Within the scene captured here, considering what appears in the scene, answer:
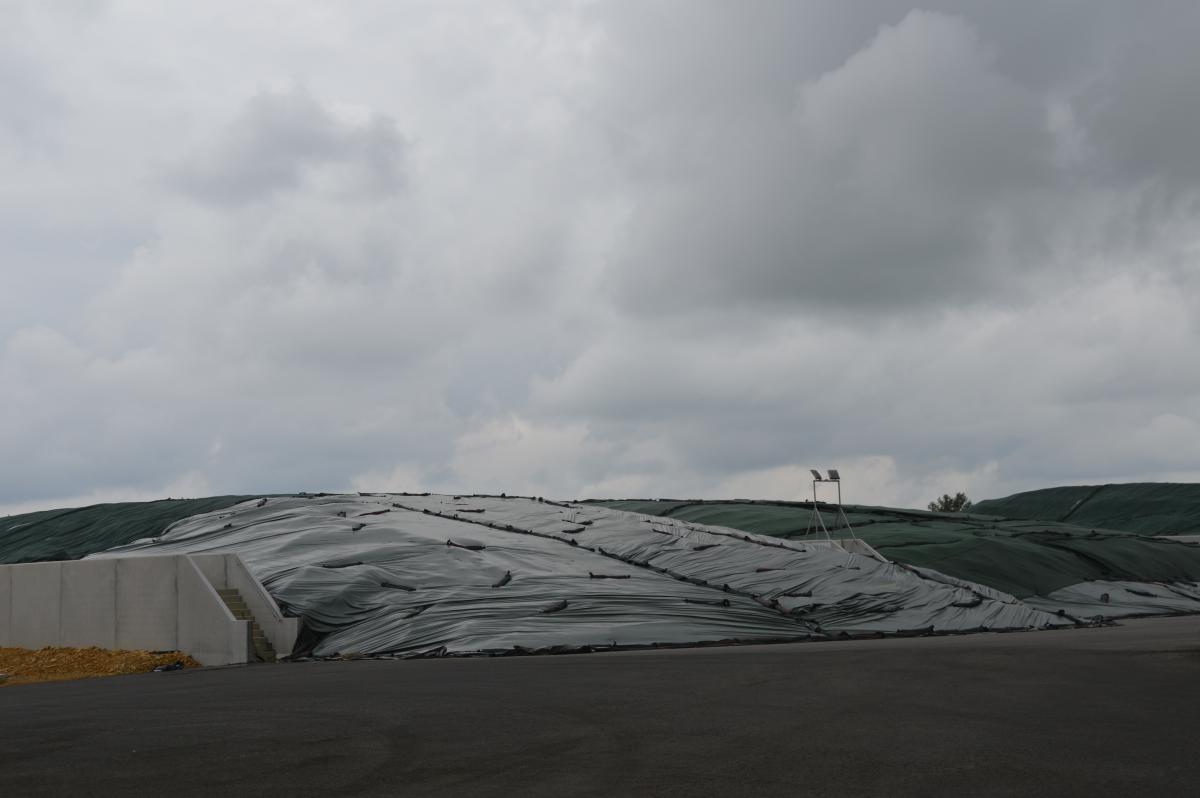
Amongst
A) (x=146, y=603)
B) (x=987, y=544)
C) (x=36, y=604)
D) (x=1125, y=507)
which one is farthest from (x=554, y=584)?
(x=1125, y=507)

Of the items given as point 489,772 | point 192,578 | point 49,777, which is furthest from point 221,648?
point 489,772

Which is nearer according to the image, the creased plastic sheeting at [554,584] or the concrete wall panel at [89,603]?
the creased plastic sheeting at [554,584]

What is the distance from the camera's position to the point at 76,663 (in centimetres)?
1877

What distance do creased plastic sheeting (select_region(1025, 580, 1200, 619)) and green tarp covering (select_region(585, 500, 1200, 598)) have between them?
0.43 meters

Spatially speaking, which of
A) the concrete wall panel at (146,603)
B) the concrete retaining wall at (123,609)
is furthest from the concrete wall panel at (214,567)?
the concrete wall panel at (146,603)

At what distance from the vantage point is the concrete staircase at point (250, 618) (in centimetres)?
1800

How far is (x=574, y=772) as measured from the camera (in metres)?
6.32

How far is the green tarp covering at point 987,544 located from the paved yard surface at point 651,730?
44.3 ft

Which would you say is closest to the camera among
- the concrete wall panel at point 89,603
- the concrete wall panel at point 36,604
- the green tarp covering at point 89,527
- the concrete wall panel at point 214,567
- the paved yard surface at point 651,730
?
the paved yard surface at point 651,730

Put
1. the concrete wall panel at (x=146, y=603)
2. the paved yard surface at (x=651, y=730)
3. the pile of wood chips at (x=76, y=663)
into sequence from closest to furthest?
1. the paved yard surface at (x=651, y=730)
2. the pile of wood chips at (x=76, y=663)
3. the concrete wall panel at (x=146, y=603)

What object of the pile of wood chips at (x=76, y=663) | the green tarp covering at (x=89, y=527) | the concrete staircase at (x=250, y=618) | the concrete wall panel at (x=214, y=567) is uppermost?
the green tarp covering at (x=89, y=527)

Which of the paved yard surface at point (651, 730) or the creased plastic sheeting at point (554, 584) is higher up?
the creased plastic sheeting at point (554, 584)

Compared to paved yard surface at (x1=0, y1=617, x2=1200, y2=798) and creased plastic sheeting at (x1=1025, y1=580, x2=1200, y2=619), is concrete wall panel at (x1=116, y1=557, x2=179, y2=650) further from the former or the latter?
creased plastic sheeting at (x1=1025, y1=580, x2=1200, y2=619)

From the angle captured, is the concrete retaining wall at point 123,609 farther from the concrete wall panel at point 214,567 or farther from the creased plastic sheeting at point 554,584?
the creased plastic sheeting at point 554,584
